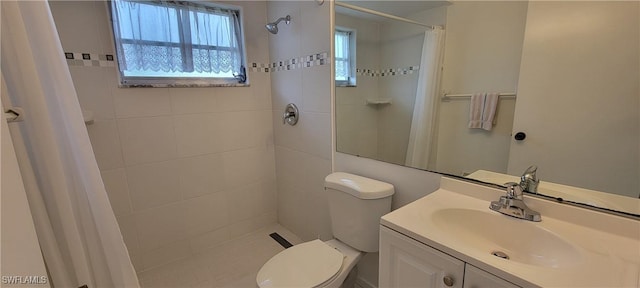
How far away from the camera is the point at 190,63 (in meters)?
1.91

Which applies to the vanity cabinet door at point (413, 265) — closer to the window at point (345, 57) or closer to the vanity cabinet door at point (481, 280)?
the vanity cabinet door at point (481, 280)

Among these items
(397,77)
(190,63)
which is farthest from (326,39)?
(190,63)

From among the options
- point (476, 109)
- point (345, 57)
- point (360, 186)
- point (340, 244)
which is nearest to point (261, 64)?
point (345, 57)

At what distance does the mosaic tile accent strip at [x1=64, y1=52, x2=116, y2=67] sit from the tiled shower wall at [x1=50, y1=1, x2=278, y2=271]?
0.06ft

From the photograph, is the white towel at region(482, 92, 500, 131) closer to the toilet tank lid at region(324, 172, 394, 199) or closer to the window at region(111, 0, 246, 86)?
the toilet tank lid at region(324, 172, 394, 199)

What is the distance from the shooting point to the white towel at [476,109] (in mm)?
1158

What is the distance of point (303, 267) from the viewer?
50.8 inches

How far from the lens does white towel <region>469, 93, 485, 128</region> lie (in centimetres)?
116

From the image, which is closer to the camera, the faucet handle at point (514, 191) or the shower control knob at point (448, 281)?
the shower control knob at point (448, 281)

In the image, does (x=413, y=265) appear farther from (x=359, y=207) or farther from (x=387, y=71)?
(x=387, y=71)

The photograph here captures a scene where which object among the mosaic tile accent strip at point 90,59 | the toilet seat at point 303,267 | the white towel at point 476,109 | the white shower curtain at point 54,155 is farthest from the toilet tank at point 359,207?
the mosaic tile accent strip at point 90,59

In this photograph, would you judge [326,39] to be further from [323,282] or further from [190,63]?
[323,282]

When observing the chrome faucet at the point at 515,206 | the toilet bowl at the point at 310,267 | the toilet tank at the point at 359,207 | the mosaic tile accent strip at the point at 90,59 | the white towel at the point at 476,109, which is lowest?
the toilet bowl at the point at 310,267

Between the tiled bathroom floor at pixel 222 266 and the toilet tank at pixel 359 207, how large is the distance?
32.7 inches
